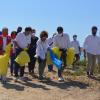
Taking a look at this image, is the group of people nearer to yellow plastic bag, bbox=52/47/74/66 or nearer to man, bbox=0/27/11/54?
man, bbox=0/27/11/54

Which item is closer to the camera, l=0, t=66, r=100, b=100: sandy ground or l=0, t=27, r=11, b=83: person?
l=0, t=66, r=100, b=100: sandy ground

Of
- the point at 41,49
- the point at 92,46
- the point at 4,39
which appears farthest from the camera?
the point at 92,46

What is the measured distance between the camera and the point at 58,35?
15328 millimetres

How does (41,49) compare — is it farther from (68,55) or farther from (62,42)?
(68,55)

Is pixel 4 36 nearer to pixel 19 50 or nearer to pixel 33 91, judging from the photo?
pixel 19 50

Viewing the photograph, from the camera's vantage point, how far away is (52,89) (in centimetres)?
1337

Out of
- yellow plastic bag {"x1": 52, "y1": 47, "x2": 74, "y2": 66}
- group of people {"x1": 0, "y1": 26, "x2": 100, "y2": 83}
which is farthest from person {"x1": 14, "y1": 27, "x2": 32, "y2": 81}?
yellow plastic bag {"x1": 52, "y1": 47, "x2": 74, "y2": 66}

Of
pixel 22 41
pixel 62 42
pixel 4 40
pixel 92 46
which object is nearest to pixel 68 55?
pixel 62 42

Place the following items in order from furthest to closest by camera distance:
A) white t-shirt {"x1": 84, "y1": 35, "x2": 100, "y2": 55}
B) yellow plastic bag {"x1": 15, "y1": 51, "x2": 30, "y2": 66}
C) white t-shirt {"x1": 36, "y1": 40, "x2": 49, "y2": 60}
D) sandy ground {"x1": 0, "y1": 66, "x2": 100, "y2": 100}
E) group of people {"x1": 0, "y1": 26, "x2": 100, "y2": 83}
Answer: white t-shirt {"x1": 84, "y1": 35, "x2": 100, "y2": 55} → white t-shirt {"x1": 36, "y1": 40, "x2": 49, "y2": 60} → group of people {"x1": 0, "y1": 26, "x2": 100, "y2": 83} → yellow plastic bag {"x1": 15, "y1": 51, "x2": 30, "y2": 66} → sandy ground {"x1": 0, "y1": 66, "x2": 100, "y2": 100}

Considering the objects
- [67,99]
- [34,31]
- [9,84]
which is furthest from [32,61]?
[67,99]

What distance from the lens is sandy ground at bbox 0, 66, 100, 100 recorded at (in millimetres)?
12188

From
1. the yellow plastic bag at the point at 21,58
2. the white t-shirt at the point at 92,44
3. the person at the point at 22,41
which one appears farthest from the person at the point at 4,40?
the white t-shirt at the point at 92,44

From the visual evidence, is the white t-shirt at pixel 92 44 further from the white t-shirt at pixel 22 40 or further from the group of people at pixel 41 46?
the white t-shirt at pixel 22 40

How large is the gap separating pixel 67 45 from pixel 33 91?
3.07 m
